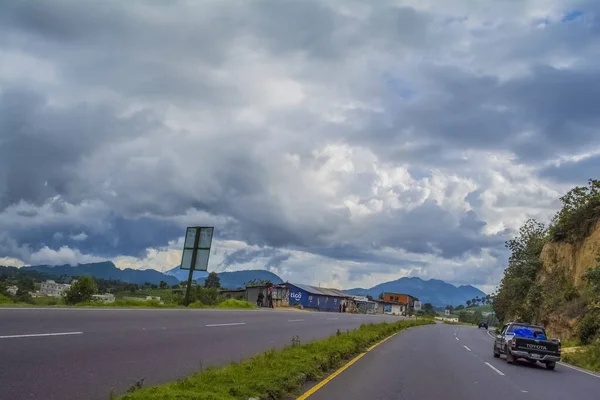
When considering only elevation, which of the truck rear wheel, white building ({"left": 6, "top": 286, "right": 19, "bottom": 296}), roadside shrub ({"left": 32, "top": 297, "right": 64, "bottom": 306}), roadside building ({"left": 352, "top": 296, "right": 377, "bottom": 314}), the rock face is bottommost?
the truck rear wheel

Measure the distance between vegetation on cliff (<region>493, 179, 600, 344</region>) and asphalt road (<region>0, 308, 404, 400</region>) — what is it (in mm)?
22934

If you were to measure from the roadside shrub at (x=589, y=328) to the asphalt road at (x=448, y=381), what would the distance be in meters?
14.2

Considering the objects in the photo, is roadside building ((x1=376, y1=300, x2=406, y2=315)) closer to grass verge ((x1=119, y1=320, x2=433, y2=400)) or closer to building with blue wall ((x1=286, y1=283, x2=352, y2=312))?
building with blue wall ((x1=286, y1=283, x2=352, y2=312))

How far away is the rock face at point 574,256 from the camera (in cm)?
4425

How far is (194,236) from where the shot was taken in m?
42.3

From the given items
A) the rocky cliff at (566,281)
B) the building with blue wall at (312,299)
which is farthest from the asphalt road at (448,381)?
the building with blue wall at (312,299)

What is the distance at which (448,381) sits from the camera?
1488cm

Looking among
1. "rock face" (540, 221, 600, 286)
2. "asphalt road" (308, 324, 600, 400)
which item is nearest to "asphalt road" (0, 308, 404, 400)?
"asphalt road" (308, 324, 600, 400)

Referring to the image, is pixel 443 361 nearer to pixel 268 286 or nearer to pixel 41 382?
pixel 41 382

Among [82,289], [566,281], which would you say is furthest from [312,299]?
[82,289]

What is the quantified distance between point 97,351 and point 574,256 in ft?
150

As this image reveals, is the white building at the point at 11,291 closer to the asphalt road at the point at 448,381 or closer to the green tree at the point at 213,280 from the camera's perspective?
the asphalt road at the point at 448,381

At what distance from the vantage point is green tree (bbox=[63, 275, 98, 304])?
36156mm

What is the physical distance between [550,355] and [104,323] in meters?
16.3
